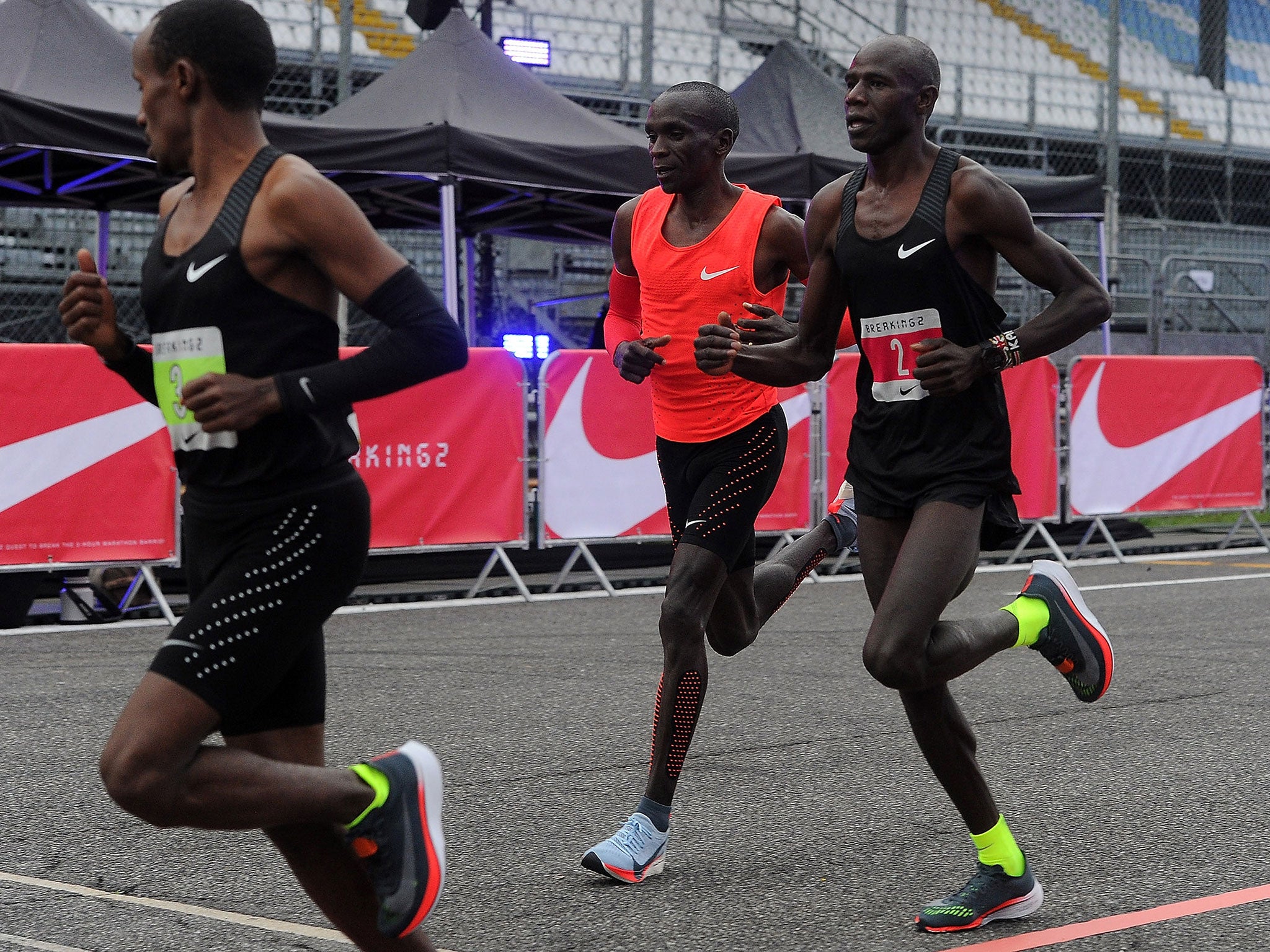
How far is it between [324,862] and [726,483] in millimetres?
1863

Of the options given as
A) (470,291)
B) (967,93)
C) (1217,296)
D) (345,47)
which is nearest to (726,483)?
(470,291)

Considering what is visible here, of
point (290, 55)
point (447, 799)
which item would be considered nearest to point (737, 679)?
point (447, 799)

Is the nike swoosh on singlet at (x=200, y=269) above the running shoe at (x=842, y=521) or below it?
above

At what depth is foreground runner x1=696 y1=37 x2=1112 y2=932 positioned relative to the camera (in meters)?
3.47

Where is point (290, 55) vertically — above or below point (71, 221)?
above

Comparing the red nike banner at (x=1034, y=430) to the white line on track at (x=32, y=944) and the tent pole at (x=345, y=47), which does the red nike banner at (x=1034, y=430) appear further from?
the white line on track at (x=32, y=944)

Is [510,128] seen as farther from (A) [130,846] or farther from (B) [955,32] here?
(B) [955,32]

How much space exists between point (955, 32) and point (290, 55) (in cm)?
971

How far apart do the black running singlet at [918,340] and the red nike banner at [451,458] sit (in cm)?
557

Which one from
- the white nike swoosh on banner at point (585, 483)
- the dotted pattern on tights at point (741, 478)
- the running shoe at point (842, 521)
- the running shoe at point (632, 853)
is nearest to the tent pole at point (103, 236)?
the white nike swoosh on banner at point (585, 483)

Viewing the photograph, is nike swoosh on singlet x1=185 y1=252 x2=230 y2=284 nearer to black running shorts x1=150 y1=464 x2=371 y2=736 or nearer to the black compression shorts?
black running shorts x1=150 y1=464 x2=371 y2=736

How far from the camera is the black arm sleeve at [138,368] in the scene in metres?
2.92

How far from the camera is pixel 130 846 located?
4176 millimetres

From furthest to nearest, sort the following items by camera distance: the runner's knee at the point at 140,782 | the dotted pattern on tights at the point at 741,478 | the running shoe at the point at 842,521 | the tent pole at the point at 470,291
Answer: the tent pole at the point at 470,291 < the running shoe at the point at 842,521 < the dotted pattern on tights at the point at 741,478 < the runner's knee at the point at 140,782
